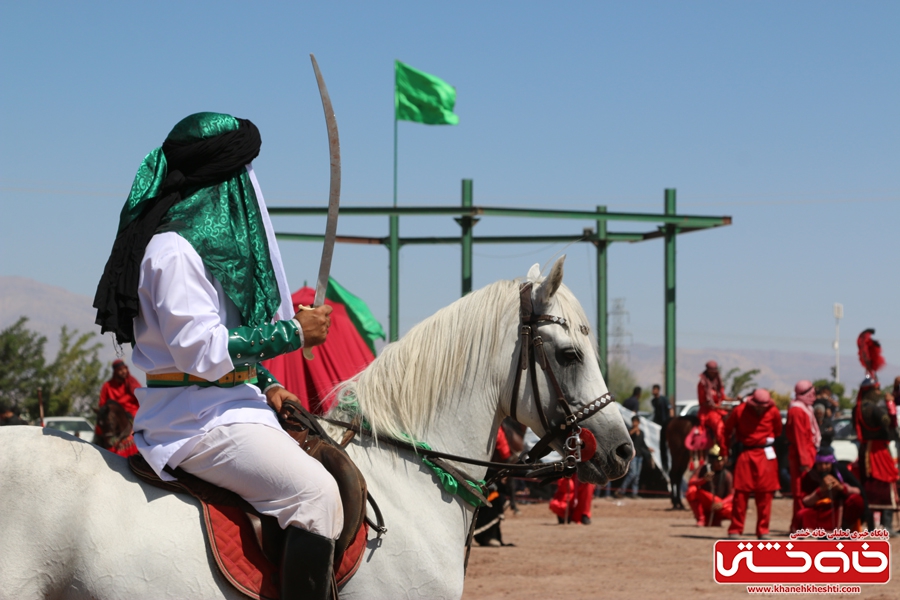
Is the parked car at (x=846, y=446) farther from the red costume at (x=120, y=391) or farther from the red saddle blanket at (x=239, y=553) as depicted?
the red saddle blanket at (x=239, y=553)

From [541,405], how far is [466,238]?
1571 centimetres

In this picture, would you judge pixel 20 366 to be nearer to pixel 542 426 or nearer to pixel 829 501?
pixel 829 501

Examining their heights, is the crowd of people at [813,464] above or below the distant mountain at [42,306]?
above

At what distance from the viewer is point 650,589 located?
342 inches

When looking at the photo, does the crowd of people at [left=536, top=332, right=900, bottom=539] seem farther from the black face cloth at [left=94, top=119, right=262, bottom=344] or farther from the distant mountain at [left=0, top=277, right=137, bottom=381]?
the distant mountain at [left=0, top=277, right=137, bottom=381]

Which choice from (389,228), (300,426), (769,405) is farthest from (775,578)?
(389,228)

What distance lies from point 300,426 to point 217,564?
59cm

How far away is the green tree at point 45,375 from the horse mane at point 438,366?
2738cm

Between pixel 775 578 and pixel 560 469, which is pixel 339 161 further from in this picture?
pixel 775 578

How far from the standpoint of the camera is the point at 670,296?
20.8 meters

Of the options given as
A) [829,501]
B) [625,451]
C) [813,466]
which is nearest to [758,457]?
[813,466]

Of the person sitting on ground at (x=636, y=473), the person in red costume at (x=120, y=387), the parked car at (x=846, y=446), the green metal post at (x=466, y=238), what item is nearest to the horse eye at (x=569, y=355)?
the person in red costume at (x=120, y=387)

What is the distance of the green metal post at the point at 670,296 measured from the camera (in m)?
19.9

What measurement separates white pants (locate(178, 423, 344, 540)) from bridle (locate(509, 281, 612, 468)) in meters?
0.91
